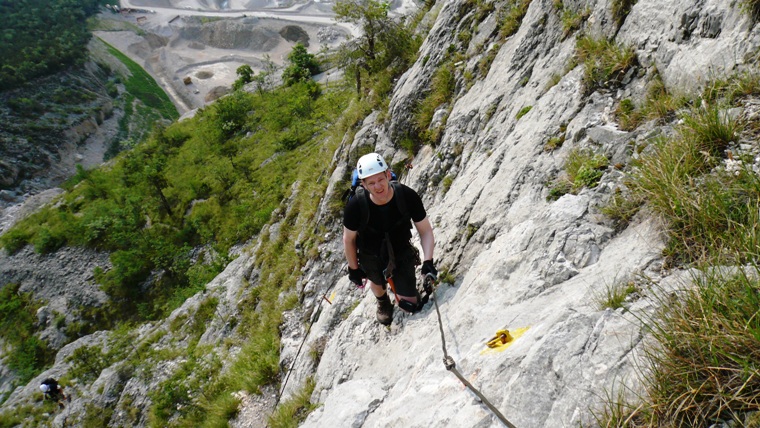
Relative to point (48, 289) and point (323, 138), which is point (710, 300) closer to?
point (323, 138)

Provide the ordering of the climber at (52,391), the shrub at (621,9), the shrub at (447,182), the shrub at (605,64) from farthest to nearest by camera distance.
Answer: the climber at (52,391)
the shrub at (447,182)
the shrub at (621,9)
the shrub at (605,64)

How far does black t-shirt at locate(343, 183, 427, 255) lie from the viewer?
→ 5359 millimetres

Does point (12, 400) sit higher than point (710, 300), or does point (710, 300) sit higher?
point (710, 300)

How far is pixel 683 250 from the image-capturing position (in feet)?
9.43

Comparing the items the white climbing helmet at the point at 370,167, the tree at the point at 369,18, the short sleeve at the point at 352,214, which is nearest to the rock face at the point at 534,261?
the short sleeve at the point at 352,214

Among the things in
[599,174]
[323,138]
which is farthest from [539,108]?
[323,138]

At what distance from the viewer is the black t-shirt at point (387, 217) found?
5359 millimetres

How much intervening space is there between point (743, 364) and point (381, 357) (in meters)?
4.52

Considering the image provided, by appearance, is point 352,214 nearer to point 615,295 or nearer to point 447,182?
point 615,295

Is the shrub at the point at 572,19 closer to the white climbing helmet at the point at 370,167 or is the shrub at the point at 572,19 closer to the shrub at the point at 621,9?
the shrub at the point at 621,9

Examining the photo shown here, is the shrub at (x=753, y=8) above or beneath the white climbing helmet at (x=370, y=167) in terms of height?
above

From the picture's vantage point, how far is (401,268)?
5.77 metres

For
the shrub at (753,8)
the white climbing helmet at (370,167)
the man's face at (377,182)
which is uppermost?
the shrub at (753,8)

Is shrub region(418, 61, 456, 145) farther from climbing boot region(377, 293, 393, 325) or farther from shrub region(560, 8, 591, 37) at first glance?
climbing boot region(377, 293, 393, 325)
